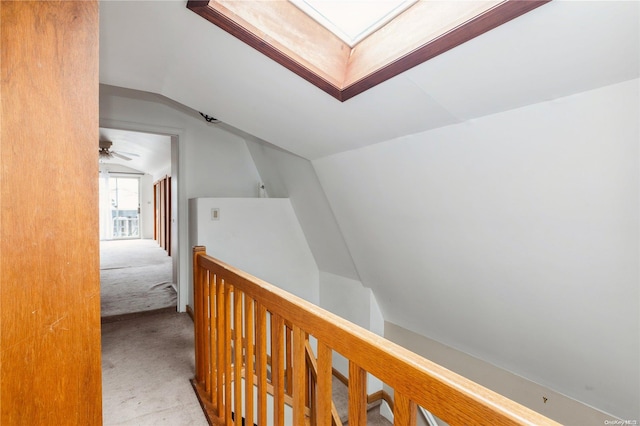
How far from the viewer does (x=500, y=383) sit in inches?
83.2

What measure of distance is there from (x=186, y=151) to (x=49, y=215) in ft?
8.95

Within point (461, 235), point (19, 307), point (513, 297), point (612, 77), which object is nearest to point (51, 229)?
point (19, 307)

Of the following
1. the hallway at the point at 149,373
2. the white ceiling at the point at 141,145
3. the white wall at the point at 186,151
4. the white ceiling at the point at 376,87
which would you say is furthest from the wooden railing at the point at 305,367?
the white ceiling at the point at 141,145

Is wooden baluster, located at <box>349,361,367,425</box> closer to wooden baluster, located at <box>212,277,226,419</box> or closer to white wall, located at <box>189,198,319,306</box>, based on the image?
wooden baluster, located at <box>212,277,226,419</box>

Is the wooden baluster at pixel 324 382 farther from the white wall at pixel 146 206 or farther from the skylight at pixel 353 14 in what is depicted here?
the white wall at pixel 146 206

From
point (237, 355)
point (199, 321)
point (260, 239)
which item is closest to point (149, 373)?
point (199, 321)

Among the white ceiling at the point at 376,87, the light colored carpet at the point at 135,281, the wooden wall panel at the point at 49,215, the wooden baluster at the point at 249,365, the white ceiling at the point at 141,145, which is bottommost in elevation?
the light colored carpet at the point at 135,281

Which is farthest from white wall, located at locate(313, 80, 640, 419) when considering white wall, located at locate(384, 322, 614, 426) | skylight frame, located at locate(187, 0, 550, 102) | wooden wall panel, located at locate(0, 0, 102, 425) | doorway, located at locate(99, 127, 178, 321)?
doorway, located at locate(99, 127, 178, 321)

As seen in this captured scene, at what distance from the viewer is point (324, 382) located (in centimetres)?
91

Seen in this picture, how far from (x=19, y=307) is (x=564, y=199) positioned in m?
1.74

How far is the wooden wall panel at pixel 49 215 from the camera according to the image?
66 centimetres

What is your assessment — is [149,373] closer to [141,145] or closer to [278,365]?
[278,365]

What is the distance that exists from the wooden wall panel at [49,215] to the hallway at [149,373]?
3.84 ft

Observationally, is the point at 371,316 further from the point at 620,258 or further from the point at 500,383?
the point at 620,258
